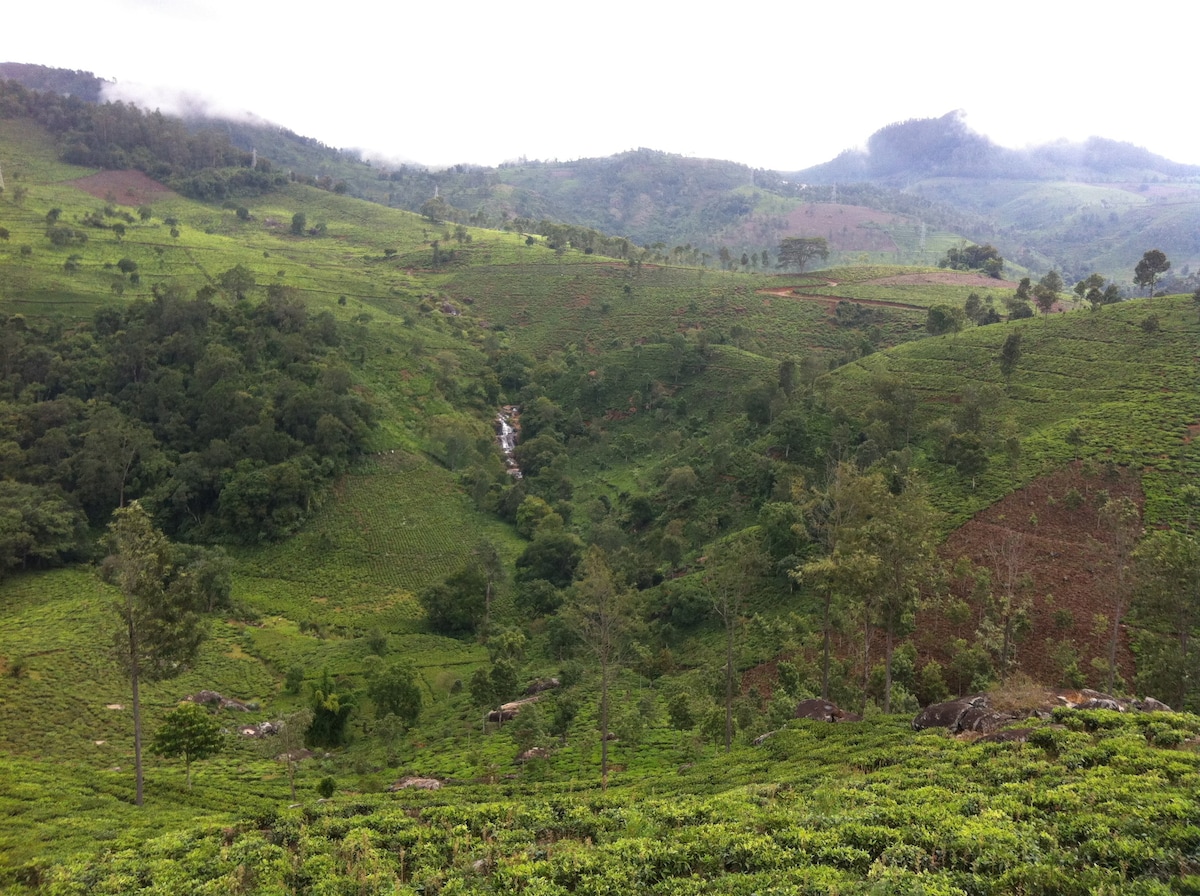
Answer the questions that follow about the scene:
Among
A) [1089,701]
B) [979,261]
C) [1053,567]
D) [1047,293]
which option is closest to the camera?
[1089,701]

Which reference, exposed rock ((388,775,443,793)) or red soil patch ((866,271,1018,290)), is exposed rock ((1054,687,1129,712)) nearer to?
exposed rock ((388,775,443,793))

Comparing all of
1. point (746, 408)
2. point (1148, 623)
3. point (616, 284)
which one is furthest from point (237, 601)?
point (616, 284)

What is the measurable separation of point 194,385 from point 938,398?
3269 inches

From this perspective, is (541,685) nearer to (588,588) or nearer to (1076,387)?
(588,588)

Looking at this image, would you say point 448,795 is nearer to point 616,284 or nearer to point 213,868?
point 213,868

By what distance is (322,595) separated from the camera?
55875mm

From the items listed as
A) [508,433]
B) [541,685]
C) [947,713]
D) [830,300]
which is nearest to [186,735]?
[541,685]

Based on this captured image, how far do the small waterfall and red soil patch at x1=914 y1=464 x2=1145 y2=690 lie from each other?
54253 millimetres

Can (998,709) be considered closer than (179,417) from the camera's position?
Yes

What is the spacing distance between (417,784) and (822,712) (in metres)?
18.3

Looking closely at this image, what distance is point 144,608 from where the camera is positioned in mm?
24391

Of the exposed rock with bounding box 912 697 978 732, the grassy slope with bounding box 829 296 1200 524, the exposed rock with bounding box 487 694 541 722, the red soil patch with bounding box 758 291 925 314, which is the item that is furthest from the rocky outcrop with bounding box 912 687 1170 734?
the red soil patch with bounding box 758 291 925 314

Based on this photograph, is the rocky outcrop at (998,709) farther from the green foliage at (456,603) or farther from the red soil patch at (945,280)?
the red soil patch at (945,280)

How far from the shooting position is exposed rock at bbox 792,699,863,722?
26.9 m
